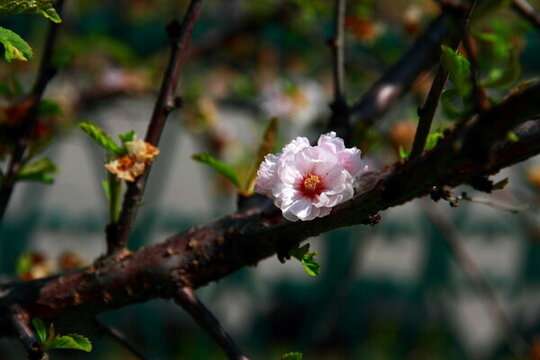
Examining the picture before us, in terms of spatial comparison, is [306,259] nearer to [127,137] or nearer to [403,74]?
[127,137]

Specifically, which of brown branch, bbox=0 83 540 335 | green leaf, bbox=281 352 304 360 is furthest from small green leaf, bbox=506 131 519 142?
green leaf, bbox=281 352 304 360

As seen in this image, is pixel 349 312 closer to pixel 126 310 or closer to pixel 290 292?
pixel 290 292

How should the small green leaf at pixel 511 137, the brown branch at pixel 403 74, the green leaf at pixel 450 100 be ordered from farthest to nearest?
the brown branch at pixel 403 74 → the green leaf at pixel 450 100 → the small green leaf at pixel 511 137

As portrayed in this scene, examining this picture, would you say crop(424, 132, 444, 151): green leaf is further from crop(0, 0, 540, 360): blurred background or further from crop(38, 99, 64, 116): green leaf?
crop(0, 0, 540, 360): blurred background

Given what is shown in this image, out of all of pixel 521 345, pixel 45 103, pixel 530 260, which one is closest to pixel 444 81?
pixel 45 103

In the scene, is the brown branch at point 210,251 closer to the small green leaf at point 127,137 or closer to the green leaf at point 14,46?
the small green leaf at point 127,137

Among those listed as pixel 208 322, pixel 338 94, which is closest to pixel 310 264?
pixel 208 322

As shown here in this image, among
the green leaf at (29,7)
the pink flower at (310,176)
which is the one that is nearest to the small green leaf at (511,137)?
the pink flower at (310,176)
